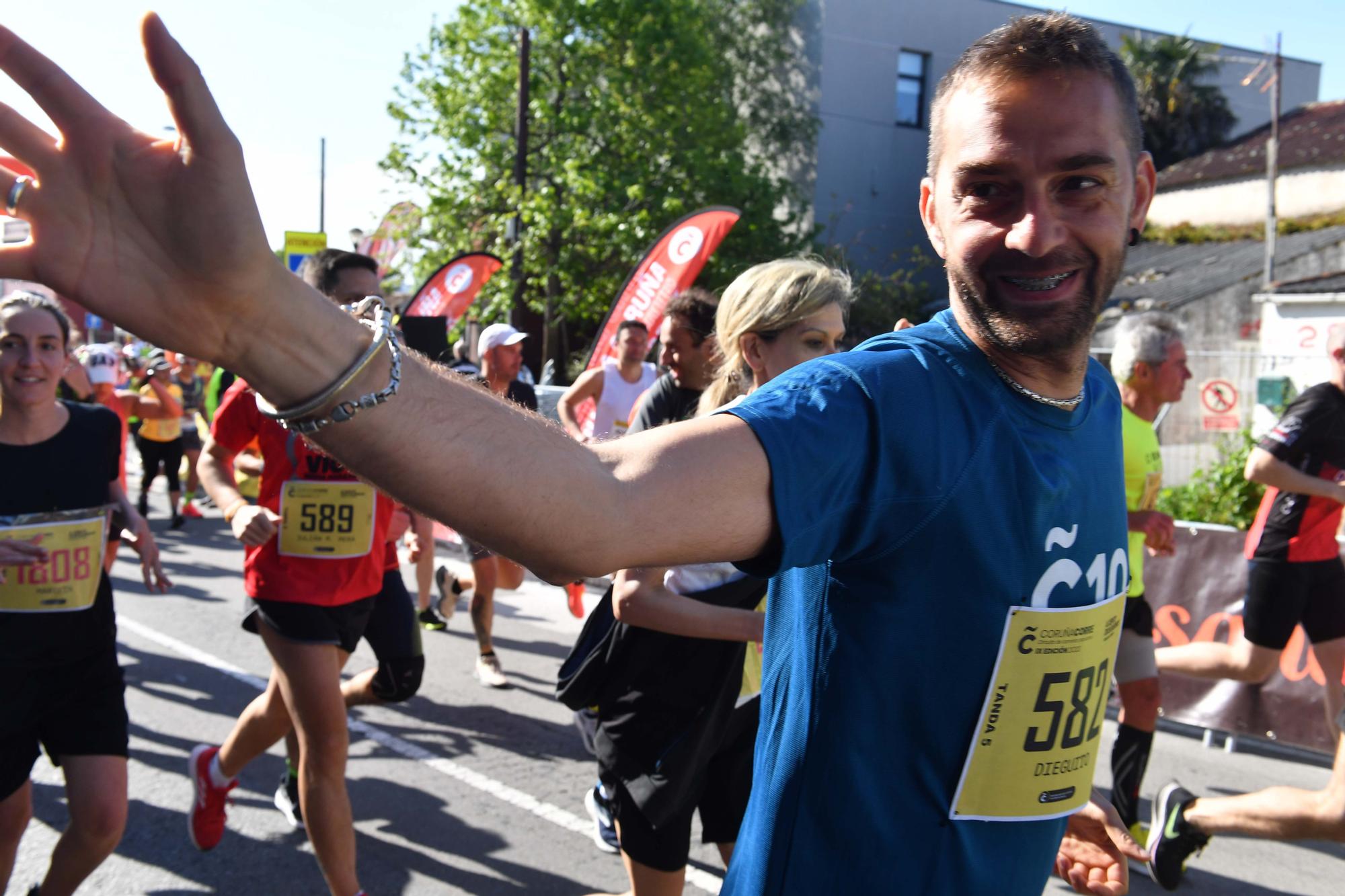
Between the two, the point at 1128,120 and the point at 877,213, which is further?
the point at 877,213

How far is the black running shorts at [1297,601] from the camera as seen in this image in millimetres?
5070

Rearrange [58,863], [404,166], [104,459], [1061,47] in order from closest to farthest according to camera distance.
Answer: [1061,47]
[58,863]
[104,459]
[404,166]

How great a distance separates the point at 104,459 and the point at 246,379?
3201 millimetres

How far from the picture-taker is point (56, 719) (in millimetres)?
3465

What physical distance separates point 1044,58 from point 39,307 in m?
3.49

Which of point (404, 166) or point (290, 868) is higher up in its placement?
point (404, 166)

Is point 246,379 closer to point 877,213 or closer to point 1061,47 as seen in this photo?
point 1061,47

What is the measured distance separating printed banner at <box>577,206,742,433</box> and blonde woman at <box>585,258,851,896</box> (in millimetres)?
8183

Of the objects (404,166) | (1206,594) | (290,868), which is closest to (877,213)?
(404,166)

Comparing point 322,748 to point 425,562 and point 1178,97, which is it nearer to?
point 425,562

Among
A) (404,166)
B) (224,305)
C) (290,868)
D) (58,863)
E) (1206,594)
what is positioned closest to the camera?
(224,305)

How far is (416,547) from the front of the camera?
562 cm

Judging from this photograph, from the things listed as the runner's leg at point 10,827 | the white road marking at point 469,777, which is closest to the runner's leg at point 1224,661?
the white road marking at point 469,777

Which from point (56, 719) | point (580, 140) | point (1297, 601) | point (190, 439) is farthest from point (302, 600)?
point (580, 140)
